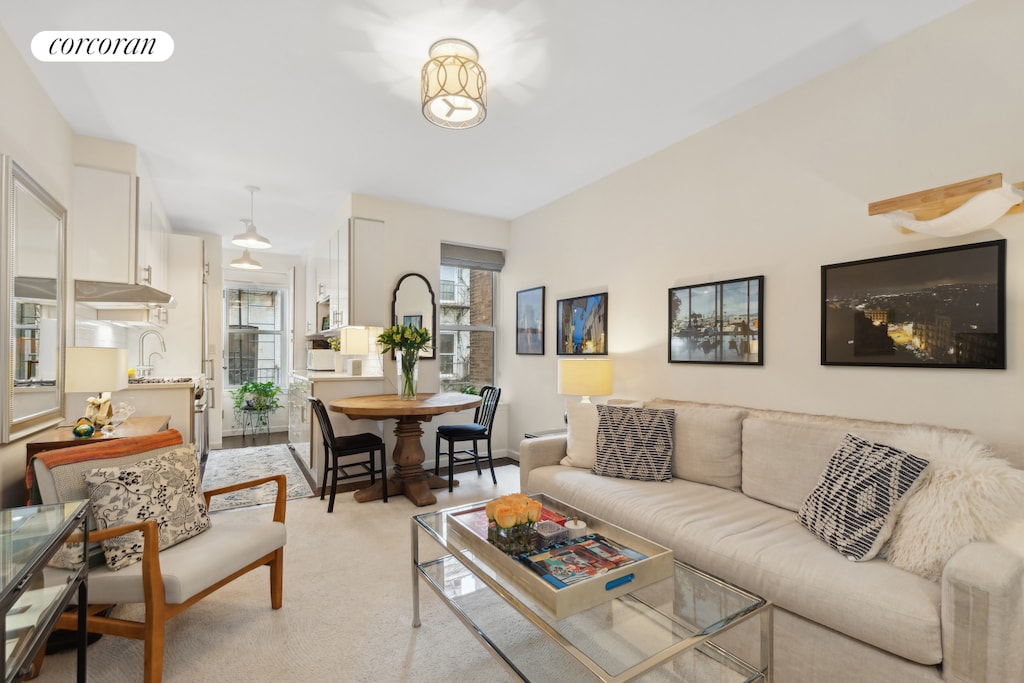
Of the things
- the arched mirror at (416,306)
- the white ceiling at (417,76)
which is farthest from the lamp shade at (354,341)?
the white ceiling at (417,76)

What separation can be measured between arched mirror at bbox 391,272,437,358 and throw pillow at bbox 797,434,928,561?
3.62 meters

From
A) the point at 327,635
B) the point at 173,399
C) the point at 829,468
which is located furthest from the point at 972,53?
the point at 173,399

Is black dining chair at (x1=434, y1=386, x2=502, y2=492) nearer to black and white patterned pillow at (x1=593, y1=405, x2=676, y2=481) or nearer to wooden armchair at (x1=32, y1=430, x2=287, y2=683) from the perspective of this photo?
black and white patterned pillow at (x1=593, y1=405, x2=676, y2=481)

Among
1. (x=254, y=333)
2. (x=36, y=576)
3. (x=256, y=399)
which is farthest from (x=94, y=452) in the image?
(x=254, y=333)

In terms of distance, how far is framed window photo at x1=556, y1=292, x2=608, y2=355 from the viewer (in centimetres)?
399

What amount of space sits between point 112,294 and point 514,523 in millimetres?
3450

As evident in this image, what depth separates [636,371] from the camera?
11.9ft

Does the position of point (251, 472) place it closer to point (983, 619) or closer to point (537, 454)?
point (537, 454)

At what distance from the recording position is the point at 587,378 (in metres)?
3.61

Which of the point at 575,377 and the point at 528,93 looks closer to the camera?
the point at 528,93

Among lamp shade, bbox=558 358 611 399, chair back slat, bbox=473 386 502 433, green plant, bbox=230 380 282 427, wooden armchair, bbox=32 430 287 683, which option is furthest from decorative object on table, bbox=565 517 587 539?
green plant, bbox=230 380 282 427

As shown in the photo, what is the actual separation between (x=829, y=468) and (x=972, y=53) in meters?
1.90

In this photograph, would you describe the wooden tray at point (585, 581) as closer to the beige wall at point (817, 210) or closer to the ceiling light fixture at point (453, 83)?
the beige wall at point (817, 210)

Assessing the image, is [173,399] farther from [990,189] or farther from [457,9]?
[990,189]
